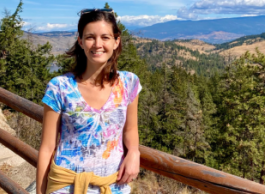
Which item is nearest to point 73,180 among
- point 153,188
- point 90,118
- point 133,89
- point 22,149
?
point 90,118

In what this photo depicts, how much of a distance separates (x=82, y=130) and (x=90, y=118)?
3.2 inches

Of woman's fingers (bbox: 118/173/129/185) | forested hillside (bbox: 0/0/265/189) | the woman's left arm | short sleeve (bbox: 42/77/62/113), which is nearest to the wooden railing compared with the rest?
the woman's left arm

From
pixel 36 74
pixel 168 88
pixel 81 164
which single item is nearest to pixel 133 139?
pixel 81 164

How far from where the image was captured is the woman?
4.79 ft

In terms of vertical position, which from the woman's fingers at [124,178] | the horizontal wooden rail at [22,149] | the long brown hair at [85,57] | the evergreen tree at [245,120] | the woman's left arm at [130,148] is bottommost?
the evergreen tree at [245,120]

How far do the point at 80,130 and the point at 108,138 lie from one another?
0.17 metres

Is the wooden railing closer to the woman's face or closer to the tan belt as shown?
the tan belt

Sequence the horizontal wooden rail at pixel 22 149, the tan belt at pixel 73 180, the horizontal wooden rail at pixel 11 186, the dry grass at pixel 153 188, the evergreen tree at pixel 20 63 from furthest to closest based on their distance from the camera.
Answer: the evergreen tree at pixel 20 63
the dry grass at pixel 153 188
the horizontal wooden rail at pixel 11 186
the horizontal wooden rail at pixel 22 149
the tan belt at pixel 73 180

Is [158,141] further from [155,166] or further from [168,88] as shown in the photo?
[155,166]

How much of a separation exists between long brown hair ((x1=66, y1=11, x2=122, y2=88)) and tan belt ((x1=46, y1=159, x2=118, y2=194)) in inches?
20.3

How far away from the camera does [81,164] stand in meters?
1.47

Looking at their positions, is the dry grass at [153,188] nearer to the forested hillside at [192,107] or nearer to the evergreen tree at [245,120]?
the forested hillside at [192,107]

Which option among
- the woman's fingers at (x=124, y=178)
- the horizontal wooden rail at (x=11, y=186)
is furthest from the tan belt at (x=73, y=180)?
the horizontal wooden rail at (x=11, y=186)

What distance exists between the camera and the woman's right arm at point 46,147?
150cm
